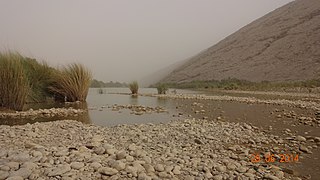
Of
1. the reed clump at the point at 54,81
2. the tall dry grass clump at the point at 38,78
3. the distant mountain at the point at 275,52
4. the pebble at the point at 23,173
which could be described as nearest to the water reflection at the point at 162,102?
the reed clump at the point at 54,81

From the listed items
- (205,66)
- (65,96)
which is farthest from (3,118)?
(205,66)

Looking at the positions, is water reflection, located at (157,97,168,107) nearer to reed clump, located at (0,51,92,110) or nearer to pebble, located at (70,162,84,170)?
reed clump, located at (0,51,92,110)

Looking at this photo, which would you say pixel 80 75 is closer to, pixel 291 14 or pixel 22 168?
pixel 22 168

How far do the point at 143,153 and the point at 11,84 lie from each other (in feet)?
22.7

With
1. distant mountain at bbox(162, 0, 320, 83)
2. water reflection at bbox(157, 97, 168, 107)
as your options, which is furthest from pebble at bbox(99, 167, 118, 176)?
distant mountain at bbox(162, 0, 320, 83)

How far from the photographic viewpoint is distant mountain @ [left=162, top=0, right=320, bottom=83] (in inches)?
1457

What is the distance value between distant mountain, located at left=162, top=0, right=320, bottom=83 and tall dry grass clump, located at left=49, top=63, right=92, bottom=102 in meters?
29.7

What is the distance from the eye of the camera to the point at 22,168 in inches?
110

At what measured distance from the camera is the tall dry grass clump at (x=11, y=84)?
8117 millimetres

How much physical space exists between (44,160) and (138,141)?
1.87 m

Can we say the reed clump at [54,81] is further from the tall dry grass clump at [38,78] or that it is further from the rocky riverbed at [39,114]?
the rocky riverbed at [39,114]

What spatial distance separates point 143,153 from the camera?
147 inches
